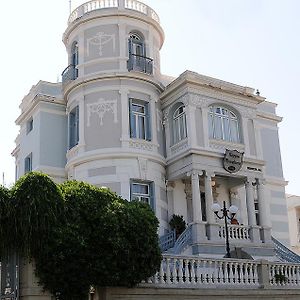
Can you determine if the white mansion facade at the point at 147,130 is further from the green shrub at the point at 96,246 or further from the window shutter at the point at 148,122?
the green shrub at the point at 96,246

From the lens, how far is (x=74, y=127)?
27.0 metres

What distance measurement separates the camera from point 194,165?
24312 mm

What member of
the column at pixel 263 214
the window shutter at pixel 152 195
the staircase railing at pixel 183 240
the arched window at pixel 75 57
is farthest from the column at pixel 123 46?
the column at pixel 263 214

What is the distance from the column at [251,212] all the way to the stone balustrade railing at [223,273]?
6.15m

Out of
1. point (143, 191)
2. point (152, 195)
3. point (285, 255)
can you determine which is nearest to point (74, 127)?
point (143, 191)

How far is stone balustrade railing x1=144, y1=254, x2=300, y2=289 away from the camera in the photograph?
50.2 feet

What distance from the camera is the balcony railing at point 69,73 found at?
1081 inches

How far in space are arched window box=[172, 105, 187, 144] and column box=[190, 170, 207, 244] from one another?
2229 millimetres

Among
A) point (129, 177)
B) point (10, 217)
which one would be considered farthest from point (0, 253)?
point (129, 177)

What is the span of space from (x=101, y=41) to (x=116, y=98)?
122 inches

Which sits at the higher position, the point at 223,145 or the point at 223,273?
the point at 223,145

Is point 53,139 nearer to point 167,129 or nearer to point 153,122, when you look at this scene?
point 153,122

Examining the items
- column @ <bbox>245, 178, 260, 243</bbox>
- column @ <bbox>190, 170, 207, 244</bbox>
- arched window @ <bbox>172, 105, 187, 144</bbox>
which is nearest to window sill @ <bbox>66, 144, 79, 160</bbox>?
arched window @ <bbox>172, 105, 187, 144</bbox>

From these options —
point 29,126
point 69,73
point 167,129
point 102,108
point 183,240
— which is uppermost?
point 69,73
